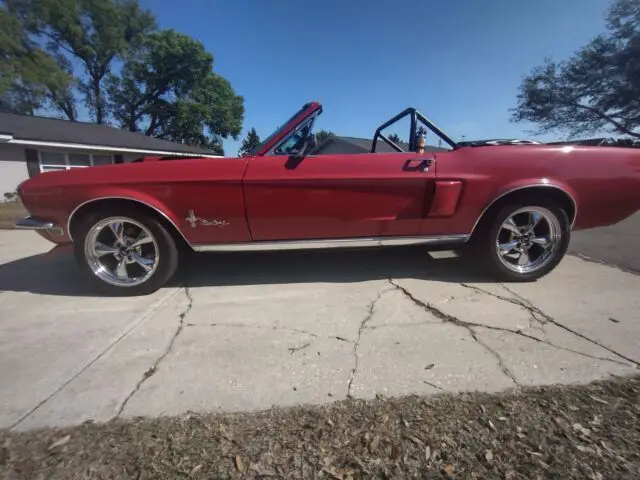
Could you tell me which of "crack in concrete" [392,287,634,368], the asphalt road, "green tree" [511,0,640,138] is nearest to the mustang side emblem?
"crack in concrete" [392,287,634,368]

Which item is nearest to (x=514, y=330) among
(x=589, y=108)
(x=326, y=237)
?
(x=326, y=237)

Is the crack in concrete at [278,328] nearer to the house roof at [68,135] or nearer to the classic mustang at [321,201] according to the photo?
the classic mustang at [321,201]

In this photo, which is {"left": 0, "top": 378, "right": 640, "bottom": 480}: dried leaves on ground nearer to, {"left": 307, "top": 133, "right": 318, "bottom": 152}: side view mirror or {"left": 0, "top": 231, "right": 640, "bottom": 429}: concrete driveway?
{"left": 0, "top": 231, "right": 640, "bottom": 429}: concrete driveway

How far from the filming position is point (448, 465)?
4.14 ft


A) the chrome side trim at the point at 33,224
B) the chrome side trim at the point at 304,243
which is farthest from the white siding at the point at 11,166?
the chrome side trim at the point at 304,243

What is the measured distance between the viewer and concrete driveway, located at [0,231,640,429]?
67.7 inches

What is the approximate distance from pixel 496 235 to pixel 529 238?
35 cm

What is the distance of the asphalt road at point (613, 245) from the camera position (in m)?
3.78

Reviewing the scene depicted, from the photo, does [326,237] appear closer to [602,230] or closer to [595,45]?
[602,230]

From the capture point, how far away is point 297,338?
7.27 ft

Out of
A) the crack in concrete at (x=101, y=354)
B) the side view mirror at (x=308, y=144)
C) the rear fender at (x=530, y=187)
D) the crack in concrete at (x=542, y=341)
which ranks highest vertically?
the side view mirror at (x=308, y=144)

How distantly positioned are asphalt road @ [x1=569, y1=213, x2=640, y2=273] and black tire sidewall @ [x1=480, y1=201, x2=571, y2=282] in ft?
3.51

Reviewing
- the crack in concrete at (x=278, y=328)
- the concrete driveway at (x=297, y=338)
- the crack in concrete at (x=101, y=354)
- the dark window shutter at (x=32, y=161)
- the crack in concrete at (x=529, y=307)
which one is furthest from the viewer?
the dark window shutter at (x=32, y=161)

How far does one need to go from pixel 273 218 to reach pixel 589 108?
101 feet
